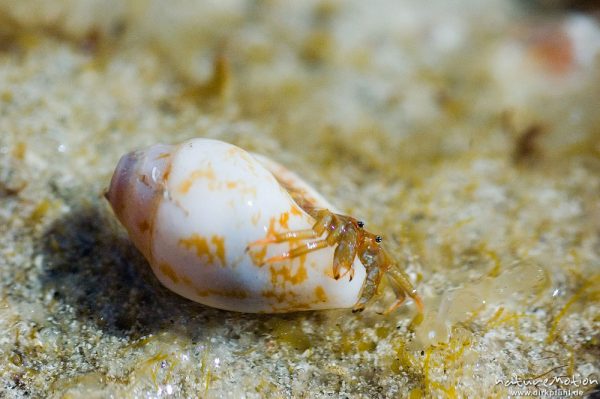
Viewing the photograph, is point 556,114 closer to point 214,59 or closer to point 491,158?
point 491,158

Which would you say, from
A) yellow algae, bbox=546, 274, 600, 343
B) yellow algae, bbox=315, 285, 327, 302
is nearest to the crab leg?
yellow algae, bbox=315, 285, 327, 302

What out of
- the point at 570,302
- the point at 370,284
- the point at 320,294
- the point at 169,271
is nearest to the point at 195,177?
the point at 169,271

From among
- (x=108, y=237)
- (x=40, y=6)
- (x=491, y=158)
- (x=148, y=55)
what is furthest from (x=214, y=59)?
(x=491, y=158)

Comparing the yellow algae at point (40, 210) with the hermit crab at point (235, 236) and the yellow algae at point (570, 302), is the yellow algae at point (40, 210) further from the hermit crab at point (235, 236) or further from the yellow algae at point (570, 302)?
the yellow algae at point (570, 302)

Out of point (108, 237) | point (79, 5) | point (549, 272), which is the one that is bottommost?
point (108, 237)

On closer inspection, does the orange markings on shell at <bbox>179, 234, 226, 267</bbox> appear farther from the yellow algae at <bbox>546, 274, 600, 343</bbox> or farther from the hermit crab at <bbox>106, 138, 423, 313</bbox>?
the yellow algae at <bbox>546, 274, 600, 343</bbox>

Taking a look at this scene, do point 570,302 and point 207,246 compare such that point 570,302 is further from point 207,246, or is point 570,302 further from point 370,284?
point 207,246

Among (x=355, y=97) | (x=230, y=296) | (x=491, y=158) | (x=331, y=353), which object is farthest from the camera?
(x=355, y=97)
